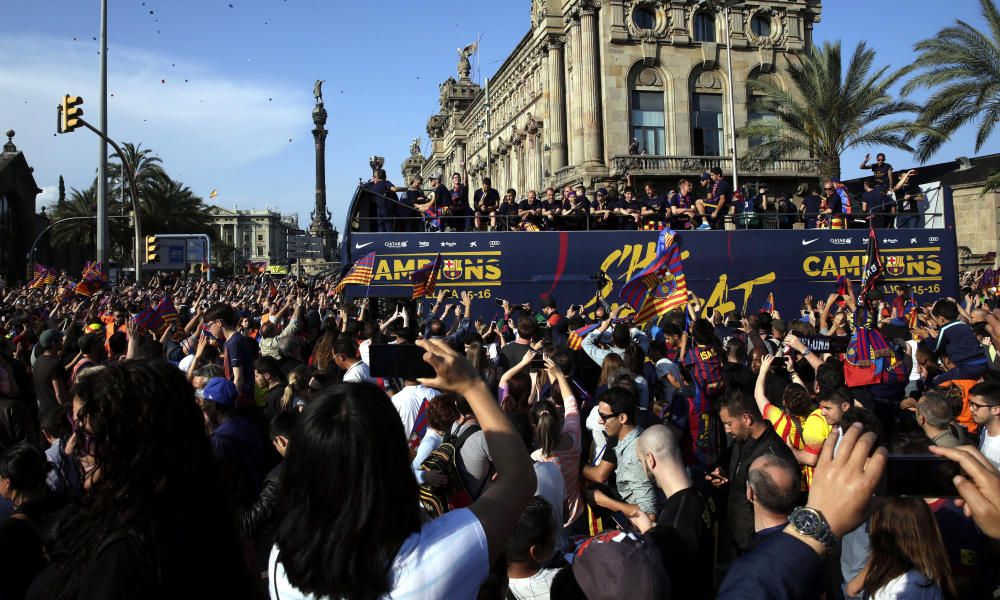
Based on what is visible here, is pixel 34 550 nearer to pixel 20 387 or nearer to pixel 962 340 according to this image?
pixel 20 387

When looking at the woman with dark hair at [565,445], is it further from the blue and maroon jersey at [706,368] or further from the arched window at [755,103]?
the arched window at [755,103]

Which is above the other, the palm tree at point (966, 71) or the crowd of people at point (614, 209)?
the palm tree at point (966, 71)

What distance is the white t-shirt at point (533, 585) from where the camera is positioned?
337 cm

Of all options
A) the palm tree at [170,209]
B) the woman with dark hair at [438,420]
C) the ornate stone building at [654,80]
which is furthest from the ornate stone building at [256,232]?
the woman with dark hair at [438,420]

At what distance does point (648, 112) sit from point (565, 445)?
34.8 metres

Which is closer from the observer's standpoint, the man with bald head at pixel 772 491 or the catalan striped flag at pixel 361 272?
the man with bald head at pixel 772 491

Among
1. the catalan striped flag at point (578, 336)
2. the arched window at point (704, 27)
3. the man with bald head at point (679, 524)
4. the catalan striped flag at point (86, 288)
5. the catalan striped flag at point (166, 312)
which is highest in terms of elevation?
Answer: the arched window at point (704, 27)

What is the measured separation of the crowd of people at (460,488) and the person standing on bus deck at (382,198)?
29.4 feet

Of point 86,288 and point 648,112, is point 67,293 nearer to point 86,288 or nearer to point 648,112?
point 86,288

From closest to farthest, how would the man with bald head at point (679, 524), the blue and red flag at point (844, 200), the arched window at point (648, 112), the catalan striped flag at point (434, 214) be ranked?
the man with bald head at point (679, 524) → the catalan striped flag at point (434, 214) → the blue and red flag at point (844, 200) → the arched window at point (648, 112)

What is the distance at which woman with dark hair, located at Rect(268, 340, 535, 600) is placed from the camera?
6.74 feet

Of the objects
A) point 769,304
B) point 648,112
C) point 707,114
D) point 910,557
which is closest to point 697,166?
point 648,112

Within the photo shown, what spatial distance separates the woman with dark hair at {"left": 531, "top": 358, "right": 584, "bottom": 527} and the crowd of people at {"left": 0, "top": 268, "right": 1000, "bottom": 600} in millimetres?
20

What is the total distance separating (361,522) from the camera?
2043 mm
